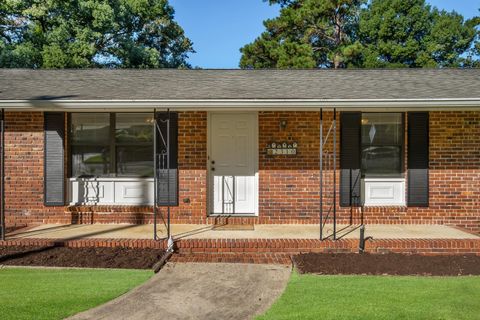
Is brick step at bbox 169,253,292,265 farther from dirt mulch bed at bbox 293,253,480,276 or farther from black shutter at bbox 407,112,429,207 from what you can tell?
black shutter at bbox 407,112,429,207

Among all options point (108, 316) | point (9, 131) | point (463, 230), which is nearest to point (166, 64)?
point (9, 131)

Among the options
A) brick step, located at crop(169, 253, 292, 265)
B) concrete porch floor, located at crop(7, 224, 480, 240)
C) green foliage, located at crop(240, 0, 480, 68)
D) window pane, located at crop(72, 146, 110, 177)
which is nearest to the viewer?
brick step, located at crop(169, 253, 292, 265)

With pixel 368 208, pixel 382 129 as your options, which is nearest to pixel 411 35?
pixel 382 129

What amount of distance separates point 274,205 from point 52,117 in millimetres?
4628

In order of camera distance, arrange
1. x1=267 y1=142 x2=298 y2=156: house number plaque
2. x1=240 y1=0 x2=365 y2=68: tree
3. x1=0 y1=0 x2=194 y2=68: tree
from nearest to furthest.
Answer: x1=267 y1=142 x2=298 y2=156: house number plaque → x1=0 y1=0 x2=194 y2=68: tree → x1=240 y1=0 x2=365 y2=68: tree

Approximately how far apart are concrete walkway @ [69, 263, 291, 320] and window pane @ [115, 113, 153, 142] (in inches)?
131

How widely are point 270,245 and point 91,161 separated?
4178mm

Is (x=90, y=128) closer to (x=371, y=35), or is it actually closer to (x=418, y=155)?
(x=418, y=155)

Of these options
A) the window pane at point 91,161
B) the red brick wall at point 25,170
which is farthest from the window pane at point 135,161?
the red brick wall at point 25,170

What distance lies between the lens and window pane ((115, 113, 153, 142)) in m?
8.94

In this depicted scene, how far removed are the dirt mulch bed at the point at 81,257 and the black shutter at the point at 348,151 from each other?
3.80m

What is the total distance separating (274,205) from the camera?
28.7ft

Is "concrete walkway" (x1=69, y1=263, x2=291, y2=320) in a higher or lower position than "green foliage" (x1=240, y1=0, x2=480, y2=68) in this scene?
lower

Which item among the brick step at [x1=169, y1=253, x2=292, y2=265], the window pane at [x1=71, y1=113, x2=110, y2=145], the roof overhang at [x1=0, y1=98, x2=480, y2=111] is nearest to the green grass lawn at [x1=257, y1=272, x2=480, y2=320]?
the brick step at [x1=169, y1=253, x2=292, y2=265]
